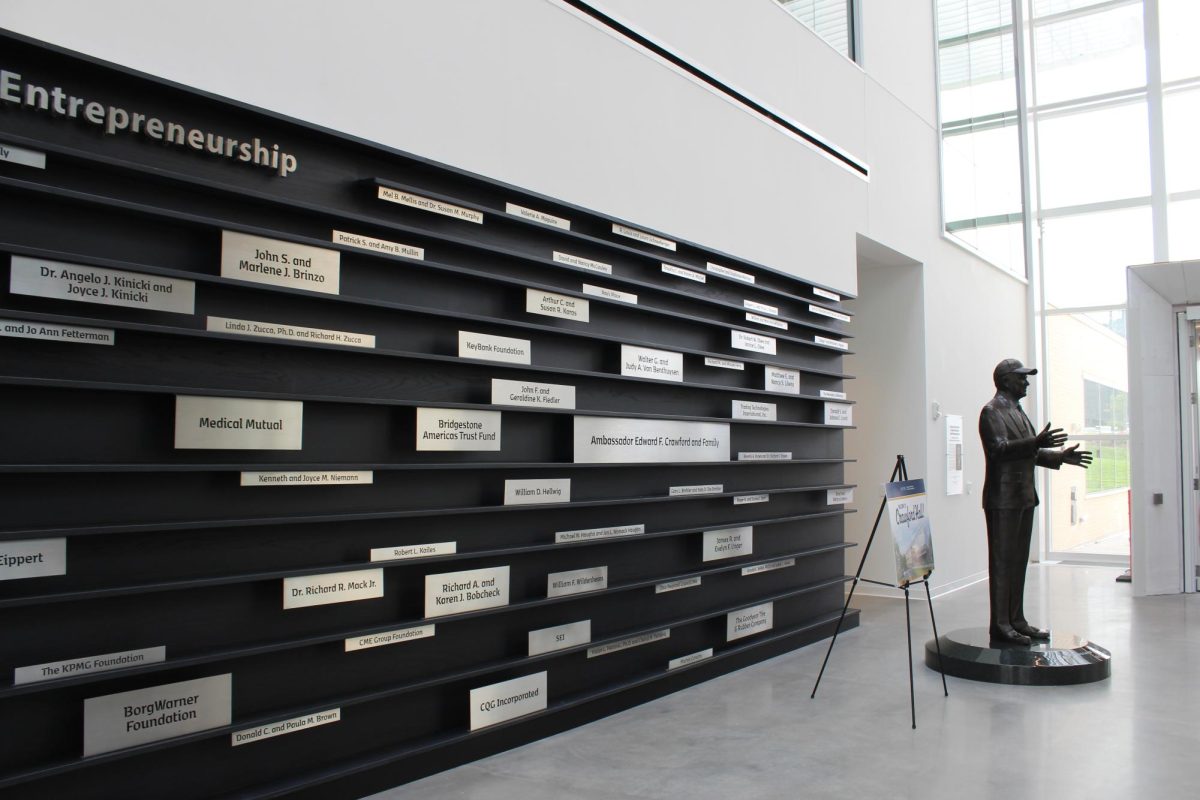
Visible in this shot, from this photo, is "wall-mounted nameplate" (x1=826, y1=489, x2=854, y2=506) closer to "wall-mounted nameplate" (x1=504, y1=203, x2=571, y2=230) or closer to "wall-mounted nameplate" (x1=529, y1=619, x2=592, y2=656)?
"wall-mounted nameplate" (x1=529, y1=619, x2=592, y2=656)

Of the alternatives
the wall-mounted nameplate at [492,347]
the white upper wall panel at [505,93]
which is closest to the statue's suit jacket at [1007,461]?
the white upper wall panel at [505,93]

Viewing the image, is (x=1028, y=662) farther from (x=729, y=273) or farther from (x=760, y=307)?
(x=729, y=273)

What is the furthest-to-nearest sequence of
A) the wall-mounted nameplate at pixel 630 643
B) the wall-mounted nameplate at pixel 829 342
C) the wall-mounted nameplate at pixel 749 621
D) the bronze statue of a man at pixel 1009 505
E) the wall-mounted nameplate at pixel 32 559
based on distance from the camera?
1. the wall-mounted nameplate at pixel 829 342
2. the wall-mounted nameplate at pixel 749 621
3. the bronze statue of a man at pixel 1009 505
4. the wall-mounted nameplate at pixel 630 643
5. the wall-mounted nameplate at pixel 32 559

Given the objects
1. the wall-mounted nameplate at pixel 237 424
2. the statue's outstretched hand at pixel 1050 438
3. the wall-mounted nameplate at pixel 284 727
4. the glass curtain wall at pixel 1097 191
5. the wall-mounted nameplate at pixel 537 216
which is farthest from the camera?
the glass curtain wall at pixel 1097 191

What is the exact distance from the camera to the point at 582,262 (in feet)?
15.2

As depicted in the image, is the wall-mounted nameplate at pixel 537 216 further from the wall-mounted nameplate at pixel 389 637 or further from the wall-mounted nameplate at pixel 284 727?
the wall-mounted nameplate at pixel 284 727

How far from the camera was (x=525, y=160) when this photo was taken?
14.2 feet

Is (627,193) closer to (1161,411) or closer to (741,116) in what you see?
(741,116)

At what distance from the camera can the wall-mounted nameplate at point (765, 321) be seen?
20.0 feet

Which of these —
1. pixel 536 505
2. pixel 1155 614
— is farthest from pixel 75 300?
pixel 1155 614

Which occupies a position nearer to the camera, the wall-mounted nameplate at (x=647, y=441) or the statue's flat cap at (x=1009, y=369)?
the wall-mounted nameplate at (x=647, y=441)

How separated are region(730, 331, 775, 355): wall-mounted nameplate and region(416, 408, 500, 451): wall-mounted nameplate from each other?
232cm

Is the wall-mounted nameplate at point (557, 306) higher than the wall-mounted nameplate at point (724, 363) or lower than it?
higher

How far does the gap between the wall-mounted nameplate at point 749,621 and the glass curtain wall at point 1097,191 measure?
714 centimetres
